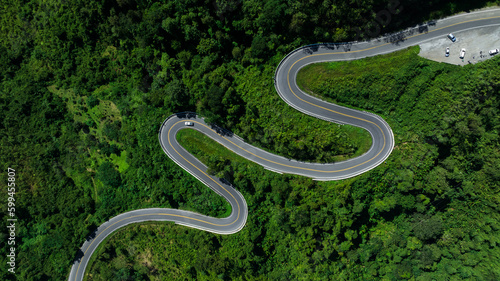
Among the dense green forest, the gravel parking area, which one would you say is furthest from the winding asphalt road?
the dense green forest

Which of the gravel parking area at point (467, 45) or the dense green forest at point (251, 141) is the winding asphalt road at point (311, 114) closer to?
the gravel parking area at point (467, 45)

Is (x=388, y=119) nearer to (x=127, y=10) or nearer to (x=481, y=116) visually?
(x=481, y=116)

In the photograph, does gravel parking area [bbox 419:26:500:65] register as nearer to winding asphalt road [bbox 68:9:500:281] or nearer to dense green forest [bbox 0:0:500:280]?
winding asphalt road [bbox 68:9:500:281]

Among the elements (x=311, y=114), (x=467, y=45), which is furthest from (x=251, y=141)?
(x=467, y=45)

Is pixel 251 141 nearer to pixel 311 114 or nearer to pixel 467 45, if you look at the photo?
pixel 311 114

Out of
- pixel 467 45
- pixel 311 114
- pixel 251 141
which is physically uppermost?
pixel 467 45

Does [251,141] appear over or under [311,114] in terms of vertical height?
under

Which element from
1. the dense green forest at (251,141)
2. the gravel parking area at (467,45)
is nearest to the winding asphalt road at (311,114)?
the gravel parking area at (467,45)

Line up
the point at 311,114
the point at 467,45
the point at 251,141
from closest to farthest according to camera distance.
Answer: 1. the point at 467,45
2. the point at 311,114
3. the point at 251,141
